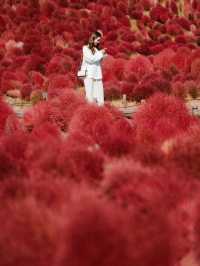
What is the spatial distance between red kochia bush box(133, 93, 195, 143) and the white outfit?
8.84ft

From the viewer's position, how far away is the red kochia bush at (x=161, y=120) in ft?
23.5

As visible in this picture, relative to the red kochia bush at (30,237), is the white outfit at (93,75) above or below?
above

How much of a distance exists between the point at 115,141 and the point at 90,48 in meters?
5.16

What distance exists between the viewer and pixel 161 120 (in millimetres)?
7613

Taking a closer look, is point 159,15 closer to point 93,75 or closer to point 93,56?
point 93,75

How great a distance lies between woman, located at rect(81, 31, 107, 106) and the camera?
433 inches

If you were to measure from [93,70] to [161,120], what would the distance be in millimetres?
3842

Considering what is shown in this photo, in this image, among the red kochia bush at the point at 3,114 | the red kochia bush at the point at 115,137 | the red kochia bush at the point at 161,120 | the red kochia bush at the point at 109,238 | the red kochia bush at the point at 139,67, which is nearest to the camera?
the red kochia bush at the point at 109,238

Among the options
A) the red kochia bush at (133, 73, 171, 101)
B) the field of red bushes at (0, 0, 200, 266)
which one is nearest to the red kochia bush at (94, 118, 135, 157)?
the field of red bushes at (0, 0, 200, 266)

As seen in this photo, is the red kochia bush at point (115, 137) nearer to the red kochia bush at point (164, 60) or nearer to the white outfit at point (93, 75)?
the white outfit at point (93, 75)

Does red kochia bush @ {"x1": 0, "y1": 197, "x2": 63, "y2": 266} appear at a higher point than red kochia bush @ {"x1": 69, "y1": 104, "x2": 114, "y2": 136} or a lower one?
lower

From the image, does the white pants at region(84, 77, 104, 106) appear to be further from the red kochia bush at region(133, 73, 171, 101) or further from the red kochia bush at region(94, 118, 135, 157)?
the red kochia bush at region(94, 118, 135, 157)

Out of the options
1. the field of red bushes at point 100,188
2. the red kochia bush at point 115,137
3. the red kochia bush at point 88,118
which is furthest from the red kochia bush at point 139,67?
the red kochia bush at point 115,137

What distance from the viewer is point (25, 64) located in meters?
18.5
